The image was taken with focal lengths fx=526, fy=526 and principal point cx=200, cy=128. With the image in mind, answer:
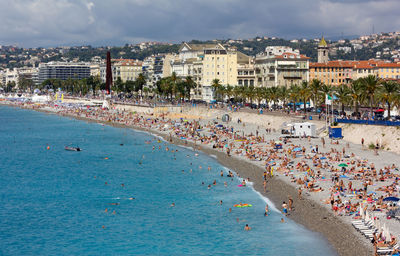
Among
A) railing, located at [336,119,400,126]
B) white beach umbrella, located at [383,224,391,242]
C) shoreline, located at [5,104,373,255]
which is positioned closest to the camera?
white beach umbrella, located at [383,224,391,242]

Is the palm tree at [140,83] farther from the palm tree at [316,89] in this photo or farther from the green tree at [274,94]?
the palm tree at [316,89]

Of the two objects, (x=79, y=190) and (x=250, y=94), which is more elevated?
(x=250, y=94)

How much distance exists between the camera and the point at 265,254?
3145cm

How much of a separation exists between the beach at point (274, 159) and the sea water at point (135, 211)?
1315mm

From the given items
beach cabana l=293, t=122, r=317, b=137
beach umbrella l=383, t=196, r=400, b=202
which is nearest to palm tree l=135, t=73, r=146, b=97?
beach cabana l=293, t=122, r=317, b=137

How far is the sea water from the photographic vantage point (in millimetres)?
33531

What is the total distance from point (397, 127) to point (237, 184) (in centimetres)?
2312

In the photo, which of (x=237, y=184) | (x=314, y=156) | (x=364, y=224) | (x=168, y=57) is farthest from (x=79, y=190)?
(x=168, y=57)

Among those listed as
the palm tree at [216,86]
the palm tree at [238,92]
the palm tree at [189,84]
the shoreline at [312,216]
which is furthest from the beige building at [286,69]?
the shoreline at [312,216]

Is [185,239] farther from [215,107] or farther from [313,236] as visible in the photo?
[215,107]

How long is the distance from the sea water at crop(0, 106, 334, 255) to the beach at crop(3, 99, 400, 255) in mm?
1315

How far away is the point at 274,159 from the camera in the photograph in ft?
188

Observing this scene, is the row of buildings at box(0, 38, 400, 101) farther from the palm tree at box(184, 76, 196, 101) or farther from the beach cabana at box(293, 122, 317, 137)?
the beach cabana at box(293, 122, 317, 137)

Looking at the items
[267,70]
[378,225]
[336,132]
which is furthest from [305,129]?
[267,70]
